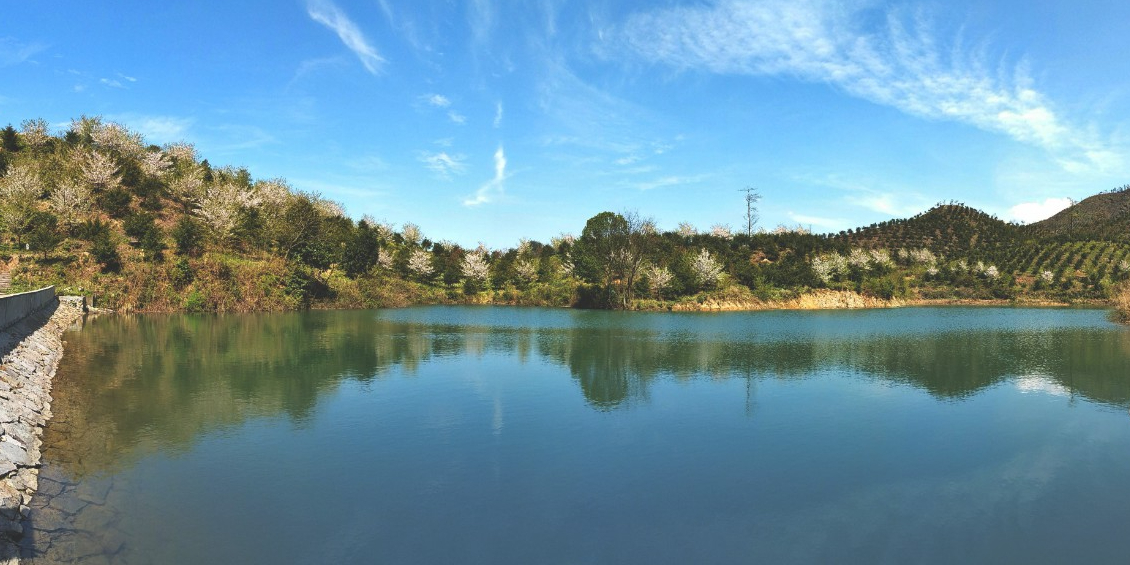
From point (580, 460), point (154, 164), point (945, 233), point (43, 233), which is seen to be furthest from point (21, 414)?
point (945, 233)

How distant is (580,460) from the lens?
1020 cm

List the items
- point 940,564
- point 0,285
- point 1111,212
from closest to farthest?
point 940,564 → point 0,285 → point 1111,212

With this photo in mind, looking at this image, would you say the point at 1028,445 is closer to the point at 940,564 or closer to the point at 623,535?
the point at 940,564

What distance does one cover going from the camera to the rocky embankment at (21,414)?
6996 mm

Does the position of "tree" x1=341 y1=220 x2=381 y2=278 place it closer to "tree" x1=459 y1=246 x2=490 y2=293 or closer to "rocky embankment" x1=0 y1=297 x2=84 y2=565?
"tree" x1=459 y1=246 x2=490 y2=293

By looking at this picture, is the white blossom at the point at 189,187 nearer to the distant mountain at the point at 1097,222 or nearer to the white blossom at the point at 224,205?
the white blossom at the point at 224,205

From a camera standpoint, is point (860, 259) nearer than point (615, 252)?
No

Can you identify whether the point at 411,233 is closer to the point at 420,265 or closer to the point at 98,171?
the point at 420,265

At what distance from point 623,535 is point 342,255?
54560 millimetres

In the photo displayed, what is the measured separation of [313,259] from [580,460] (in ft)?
160

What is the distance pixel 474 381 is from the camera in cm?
1761

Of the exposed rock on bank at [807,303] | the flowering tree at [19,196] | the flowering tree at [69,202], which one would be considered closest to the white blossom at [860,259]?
the exposed rock on bank at [807,303]

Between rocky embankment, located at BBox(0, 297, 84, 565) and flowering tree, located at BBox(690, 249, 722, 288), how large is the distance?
154 feet

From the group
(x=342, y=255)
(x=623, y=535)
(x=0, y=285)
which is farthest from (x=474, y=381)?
(x=342, y=255)
